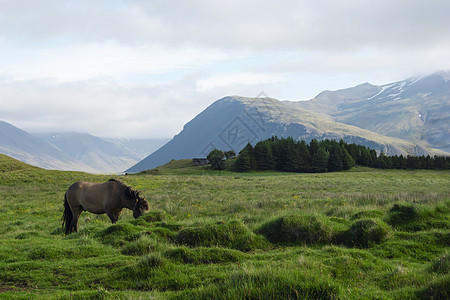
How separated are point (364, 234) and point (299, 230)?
2280mm

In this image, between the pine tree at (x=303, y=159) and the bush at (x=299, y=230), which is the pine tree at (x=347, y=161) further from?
the bush at (x=299, y=230)

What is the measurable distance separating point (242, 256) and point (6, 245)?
8.80 m

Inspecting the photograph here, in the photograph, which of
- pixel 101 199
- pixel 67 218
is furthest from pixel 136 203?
pixel 67 218

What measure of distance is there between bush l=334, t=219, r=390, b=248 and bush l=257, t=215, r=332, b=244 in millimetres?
588

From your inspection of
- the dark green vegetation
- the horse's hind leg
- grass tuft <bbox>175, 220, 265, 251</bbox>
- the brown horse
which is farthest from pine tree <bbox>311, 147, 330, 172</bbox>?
grass tuft <bbox>175, 220, 265, 251</bbox>

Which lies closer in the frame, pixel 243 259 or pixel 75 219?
pixel 243 259

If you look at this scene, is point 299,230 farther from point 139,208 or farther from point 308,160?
point 308,160

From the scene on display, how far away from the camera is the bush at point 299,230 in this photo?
12.3m

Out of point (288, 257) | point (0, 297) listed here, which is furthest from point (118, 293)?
point (288, 257)

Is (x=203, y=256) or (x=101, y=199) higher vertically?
(x=101, y=199)

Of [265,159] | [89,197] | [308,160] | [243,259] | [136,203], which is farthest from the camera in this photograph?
[308,160]

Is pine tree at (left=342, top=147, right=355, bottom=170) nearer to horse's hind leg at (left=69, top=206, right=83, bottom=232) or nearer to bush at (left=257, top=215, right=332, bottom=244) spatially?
bush at (left=257, top=215, right=332, bottom=244)

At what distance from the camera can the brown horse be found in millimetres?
16750

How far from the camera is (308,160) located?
104 meters
